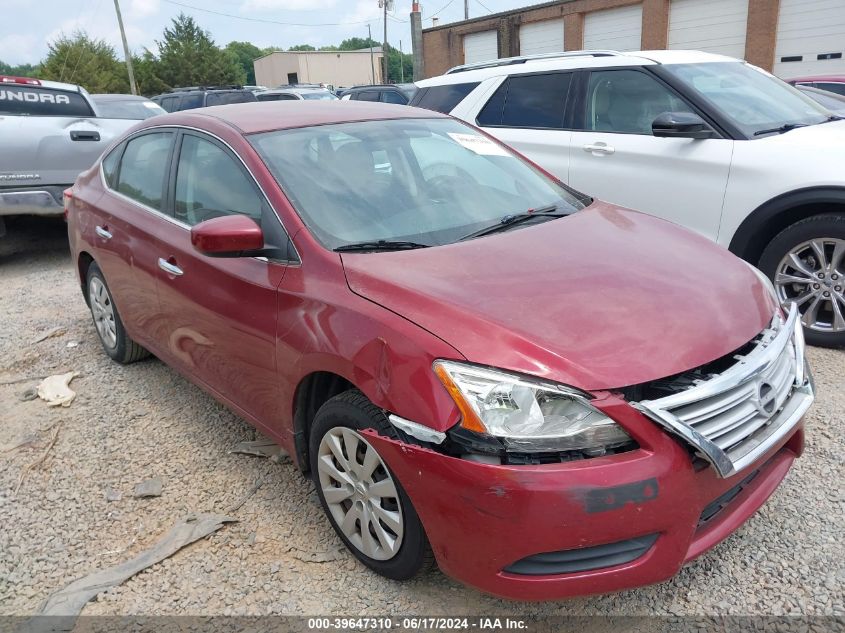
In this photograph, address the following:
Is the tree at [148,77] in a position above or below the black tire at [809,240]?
above

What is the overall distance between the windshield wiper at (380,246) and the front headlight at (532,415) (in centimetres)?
80

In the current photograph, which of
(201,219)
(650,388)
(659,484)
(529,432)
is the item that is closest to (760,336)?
(650,388)

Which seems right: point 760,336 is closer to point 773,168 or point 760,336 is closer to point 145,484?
point 773,168

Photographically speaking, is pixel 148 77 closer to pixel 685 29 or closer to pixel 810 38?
pixel 685 29

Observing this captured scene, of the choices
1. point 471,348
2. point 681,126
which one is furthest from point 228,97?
point 471,348

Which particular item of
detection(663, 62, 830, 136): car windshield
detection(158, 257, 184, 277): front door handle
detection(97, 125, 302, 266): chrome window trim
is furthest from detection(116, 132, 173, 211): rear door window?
detection(663, 62, 830, 136): car windshield

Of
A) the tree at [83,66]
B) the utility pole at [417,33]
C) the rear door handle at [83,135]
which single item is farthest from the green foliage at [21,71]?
the rear door handle at [83,135]

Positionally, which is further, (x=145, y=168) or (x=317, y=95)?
(x=317, y=95)

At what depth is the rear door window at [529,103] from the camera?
215 inches

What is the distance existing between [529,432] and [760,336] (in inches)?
37.8

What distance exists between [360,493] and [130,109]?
868 cm

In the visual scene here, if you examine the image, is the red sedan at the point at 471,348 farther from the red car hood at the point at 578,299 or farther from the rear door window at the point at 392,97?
the rear door window at the point at 392,97

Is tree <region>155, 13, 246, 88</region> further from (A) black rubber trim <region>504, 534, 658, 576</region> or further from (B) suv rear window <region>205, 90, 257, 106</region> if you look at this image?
(A) black rubber trim <region>504, 534, 658, 576</region>

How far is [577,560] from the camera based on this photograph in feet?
6.59
